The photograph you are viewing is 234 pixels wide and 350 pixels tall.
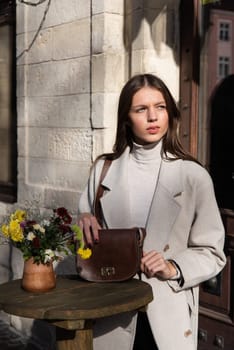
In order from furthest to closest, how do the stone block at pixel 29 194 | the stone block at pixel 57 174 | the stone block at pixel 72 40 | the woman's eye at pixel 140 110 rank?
the stone block at pixel 29 194
the stone block at pixel 57 174
the stone block at pixel 72 40
the woman's eye at pixel 140 110

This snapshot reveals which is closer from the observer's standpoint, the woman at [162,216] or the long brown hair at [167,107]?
the woman at [162,216]

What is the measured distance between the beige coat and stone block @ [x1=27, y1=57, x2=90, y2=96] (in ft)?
6.88

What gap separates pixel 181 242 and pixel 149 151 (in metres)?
0.41

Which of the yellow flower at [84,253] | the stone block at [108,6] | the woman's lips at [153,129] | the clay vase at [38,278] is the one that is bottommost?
the clay vase at [38,278]

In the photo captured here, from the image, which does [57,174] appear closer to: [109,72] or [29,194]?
[29,194]

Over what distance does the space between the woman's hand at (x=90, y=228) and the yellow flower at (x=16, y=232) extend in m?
0.26

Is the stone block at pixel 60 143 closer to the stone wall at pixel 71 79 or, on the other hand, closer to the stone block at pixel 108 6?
the stone wall at pixel 71 79

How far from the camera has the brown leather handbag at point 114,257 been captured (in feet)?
8.03

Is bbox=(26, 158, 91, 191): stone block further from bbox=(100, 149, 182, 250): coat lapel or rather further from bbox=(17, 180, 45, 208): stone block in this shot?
bbox=(100, 149, 182, 250): coat lapel

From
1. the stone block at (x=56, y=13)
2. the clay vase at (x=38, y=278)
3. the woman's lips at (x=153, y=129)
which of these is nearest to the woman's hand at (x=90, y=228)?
the clay vase at (x=38, y=278)

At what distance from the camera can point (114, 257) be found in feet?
8.23

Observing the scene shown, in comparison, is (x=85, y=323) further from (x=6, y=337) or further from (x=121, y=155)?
(x=6, y=337)

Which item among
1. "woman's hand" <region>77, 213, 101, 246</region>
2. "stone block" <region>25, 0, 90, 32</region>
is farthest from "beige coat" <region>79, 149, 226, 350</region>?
"stone block" <region>25, 0, 90, 32</region>

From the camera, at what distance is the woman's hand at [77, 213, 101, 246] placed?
8.28 ft
